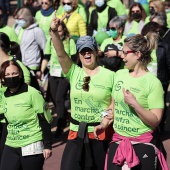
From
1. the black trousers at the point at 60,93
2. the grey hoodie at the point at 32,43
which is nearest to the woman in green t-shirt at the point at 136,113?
the black trousers at the point at 60,93

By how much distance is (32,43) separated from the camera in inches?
369

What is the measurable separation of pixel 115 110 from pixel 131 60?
0.46 metres

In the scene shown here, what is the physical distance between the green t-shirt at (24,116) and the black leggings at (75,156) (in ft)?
1.04

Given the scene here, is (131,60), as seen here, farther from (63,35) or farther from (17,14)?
(17,14)

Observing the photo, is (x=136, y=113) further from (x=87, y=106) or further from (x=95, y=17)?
(x=95, y=17)

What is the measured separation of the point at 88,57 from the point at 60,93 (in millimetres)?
3166

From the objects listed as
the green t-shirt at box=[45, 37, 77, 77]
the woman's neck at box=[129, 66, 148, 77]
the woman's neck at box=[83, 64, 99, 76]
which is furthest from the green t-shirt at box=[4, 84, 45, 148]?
the green t-shirt at box=[45, 37, 77, 77]

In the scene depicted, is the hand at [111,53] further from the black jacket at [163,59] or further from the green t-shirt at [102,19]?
the green t-shirt at [102,19]

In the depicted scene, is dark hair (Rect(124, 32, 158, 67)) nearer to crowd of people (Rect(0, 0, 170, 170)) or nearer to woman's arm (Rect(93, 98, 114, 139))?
crowd of people (Rect(0, 0, 170, 170))

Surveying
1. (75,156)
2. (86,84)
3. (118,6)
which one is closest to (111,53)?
(86,84)

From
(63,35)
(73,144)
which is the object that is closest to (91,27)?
(63,35)

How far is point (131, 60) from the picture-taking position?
16.8 ft

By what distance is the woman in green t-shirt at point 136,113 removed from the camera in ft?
16.2

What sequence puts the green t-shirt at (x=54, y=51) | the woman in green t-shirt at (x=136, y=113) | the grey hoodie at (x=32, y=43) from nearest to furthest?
1. the woman in green t-shirt at (x=136, y=113)
2. the green t-shirt at (x=54, y=51)
3. the grey hoodie at (x=32, y=43)
